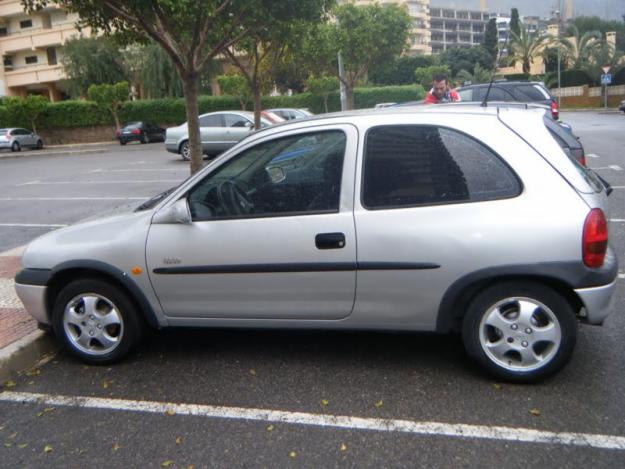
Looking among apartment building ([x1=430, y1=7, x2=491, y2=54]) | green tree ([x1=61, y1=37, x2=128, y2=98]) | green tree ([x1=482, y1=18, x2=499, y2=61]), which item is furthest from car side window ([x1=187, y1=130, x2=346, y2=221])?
apartment building ([x1=430, y1=7, x2=491, y2=54])

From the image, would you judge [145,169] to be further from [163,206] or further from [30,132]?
[30,132]

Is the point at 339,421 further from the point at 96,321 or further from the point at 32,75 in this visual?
the point at 32,75

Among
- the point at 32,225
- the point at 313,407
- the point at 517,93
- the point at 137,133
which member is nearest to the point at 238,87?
the point at 137,133

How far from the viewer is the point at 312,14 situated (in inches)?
454

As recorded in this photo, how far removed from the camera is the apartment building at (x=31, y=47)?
53.3 meters

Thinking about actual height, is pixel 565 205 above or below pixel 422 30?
below

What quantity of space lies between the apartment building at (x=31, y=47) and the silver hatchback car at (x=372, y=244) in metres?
53.7

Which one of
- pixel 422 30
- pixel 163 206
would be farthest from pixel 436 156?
pixel 422 30

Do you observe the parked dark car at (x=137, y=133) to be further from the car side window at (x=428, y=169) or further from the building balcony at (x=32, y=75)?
the car side window at (x=428, y=169)

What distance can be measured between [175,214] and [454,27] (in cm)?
13151

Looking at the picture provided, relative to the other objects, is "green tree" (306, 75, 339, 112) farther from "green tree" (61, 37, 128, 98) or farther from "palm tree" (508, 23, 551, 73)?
"palm tree" (508, 23, 551, 73)

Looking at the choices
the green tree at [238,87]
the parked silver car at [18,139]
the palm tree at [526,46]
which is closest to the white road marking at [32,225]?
the green tree at [238,87]

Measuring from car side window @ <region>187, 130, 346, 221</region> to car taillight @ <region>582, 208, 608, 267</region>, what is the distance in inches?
55.6

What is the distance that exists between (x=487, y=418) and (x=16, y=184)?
16.4 metres
